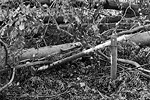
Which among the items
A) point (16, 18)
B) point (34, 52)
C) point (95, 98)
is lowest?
point (95, 98)

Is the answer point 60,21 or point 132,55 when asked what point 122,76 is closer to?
point 132,55

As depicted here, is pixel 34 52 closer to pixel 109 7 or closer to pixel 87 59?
pixel 87 59

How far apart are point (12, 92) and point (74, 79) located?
0.88 m

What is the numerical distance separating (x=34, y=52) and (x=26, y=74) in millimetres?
360

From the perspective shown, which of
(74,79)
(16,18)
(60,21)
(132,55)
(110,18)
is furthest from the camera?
(110,18)

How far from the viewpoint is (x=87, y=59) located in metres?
3.90

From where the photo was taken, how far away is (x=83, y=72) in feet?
12.2

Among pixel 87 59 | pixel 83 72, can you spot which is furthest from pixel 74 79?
pixel 87 59

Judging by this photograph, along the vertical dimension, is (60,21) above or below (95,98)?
above

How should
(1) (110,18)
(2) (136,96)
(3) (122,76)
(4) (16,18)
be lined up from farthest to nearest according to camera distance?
1. (1) (110,18)
2. (3) (122,76)
3. (2) (136,96)
4. (4) (16,18)

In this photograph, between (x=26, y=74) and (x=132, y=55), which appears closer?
(x=26, y=74)

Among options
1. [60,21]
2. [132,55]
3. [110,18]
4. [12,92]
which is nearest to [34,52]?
[12,92]

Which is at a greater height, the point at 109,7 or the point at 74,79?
the point at 109,7

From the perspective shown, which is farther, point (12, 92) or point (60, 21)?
point (60, 21)
